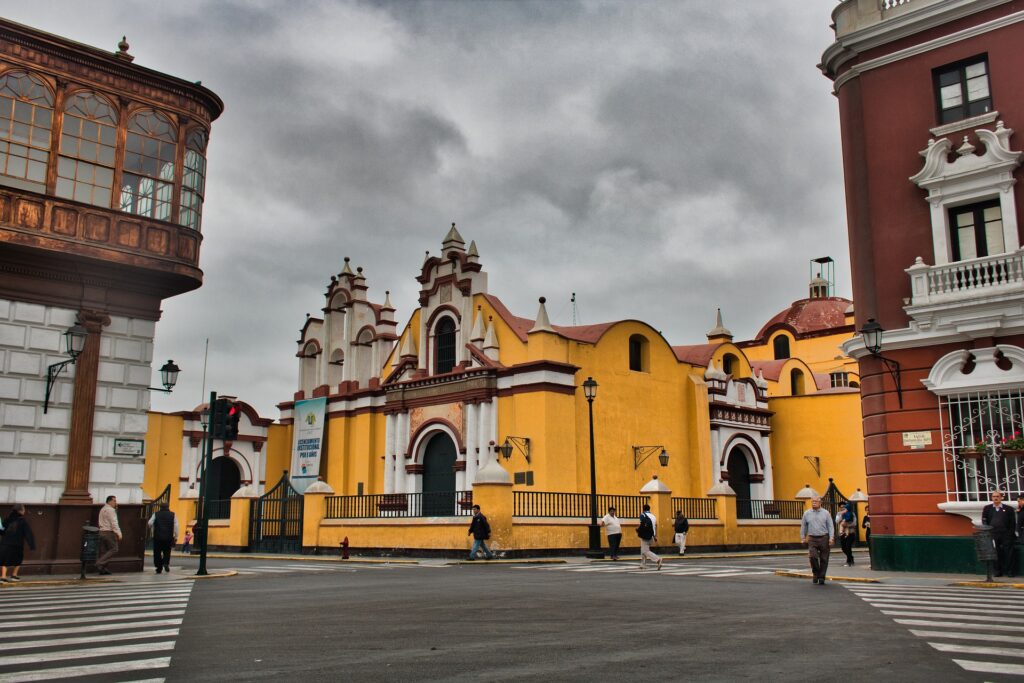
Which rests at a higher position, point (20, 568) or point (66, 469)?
point (66, 469)

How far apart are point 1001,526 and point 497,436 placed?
18.2 metres

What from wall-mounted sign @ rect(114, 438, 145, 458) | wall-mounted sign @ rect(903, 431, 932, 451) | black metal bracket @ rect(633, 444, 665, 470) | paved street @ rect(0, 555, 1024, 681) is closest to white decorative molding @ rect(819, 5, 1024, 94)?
wall-mounted sign @ rect(903, 431, 932, 451)

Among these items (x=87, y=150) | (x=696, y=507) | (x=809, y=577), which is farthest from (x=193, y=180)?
(x=696, y=507)

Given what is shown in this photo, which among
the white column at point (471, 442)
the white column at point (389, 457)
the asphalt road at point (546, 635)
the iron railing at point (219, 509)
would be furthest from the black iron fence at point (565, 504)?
the iron railing at point (219, 509)

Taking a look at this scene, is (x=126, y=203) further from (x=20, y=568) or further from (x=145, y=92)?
(x=20, y=568)

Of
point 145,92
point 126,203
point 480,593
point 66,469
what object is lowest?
point 480,593

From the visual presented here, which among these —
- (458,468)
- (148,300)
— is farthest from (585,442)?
(148,300)

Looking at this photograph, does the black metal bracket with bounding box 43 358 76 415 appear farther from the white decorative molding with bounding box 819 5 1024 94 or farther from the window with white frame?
the white decorative molding with bounding box 819 5 1024 94

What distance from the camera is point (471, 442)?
3238 centimetres

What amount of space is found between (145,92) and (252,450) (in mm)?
24704

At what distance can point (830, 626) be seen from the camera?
9289 millimetres

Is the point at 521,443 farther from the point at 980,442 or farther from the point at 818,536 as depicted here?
the point at 980,442

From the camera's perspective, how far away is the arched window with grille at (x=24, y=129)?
55.6 ft

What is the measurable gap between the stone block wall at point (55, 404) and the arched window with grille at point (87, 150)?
233 cm
